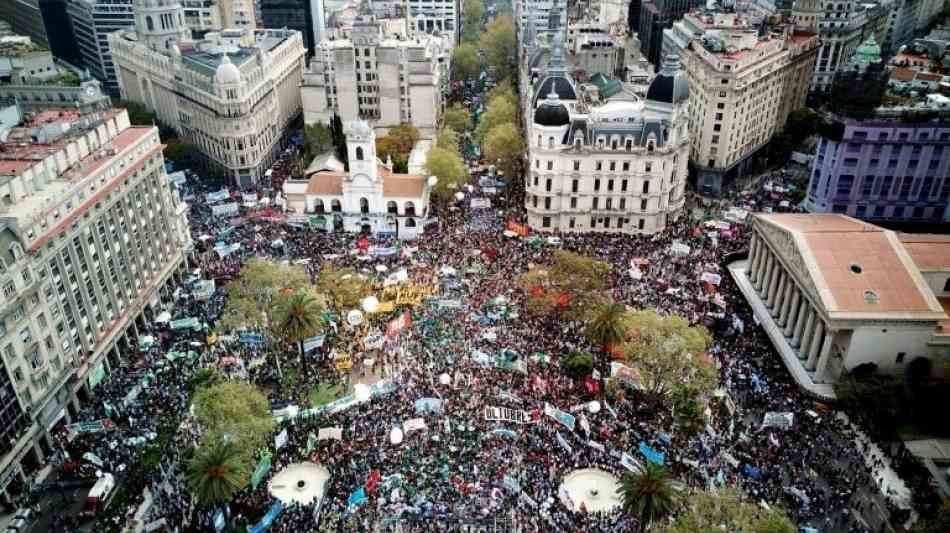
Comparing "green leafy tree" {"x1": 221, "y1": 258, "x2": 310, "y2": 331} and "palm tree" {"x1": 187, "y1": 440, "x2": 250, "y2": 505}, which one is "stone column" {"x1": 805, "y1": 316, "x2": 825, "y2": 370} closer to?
"green leafy tree" {"x1": 221, "y1": 258, "x2": 310, "y2": 331}

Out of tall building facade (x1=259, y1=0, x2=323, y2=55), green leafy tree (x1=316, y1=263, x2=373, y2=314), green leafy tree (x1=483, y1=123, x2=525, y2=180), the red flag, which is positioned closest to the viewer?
the red flag

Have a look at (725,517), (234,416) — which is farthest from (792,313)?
(234,416)

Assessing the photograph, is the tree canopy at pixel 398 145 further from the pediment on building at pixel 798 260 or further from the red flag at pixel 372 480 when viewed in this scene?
the red flag at pixel 372 480

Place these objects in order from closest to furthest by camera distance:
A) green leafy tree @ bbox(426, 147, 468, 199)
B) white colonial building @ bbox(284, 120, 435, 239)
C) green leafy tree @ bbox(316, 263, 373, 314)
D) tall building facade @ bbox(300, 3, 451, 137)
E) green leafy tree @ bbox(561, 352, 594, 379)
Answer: green leafy tree @ bbox(561, 352, 594, 379)
green leafy tree @ bbox(316, 263, 373, 314)
white colonial building @ bbox(284, 120, 435, 239)
green leafy tree @ bbox(426, 147, 468, 199)
tall building facade @ bbox(300, 3, 451, 137)

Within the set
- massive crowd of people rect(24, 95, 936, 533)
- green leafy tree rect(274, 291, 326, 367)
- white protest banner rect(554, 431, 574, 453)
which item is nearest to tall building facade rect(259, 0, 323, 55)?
massive crowd of people rect(24, 95, 936, 533)

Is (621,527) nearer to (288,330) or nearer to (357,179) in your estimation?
(288,330)

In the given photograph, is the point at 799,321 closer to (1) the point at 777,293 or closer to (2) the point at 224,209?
(1) the point at 777,293
